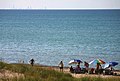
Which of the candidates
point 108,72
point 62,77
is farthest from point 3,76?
point 108,72

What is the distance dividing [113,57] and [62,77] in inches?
1130

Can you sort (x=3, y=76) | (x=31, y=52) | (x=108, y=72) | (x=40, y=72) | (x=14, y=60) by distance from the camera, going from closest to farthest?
(x=3, y=76) → (x=40, y=72) → (x=108, y=72) → (x=14, y=60) → (x=31, y=52)

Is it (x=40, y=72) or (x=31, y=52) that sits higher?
(x=31, y=52)

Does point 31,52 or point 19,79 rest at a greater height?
point 31,52

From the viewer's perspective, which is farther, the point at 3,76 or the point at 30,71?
the point at 30,71

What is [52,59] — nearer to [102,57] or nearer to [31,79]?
[102,57]

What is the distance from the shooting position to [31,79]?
1329 centimetres

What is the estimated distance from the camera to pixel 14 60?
39.6m

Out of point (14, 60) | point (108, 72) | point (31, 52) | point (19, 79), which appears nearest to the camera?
point (19, 79)

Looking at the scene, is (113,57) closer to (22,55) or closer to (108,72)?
(22,55)

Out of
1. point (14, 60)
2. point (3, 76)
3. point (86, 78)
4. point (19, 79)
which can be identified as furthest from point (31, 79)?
point (14, 60)

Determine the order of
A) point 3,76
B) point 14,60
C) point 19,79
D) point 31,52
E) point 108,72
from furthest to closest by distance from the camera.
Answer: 1. point 31,52
2. point 14,60
3. point 108,72
4. point 3,76
5. point 19,79

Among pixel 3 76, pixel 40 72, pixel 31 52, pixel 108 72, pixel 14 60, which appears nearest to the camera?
pixel 3 76

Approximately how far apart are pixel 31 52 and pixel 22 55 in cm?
304
